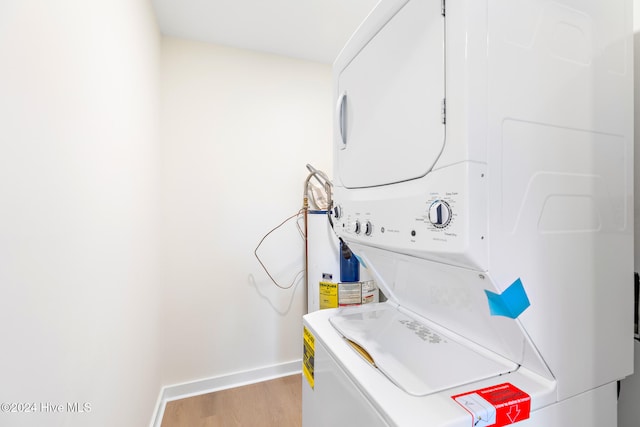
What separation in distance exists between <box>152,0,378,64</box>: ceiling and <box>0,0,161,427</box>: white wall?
1.59 ft

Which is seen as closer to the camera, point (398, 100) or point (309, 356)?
point (398, 100)

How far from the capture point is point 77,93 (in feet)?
3.05

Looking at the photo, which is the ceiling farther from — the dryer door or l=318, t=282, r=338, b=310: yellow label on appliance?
l=318, t=282, r=338, b=310: yellow label on appliance

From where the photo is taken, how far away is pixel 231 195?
2.43 m

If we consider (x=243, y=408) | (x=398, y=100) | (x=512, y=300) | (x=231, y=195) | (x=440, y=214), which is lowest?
(x=243, y=408)

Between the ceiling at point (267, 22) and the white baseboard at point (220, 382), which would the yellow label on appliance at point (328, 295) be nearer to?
the white baseboard at point (220, 382)

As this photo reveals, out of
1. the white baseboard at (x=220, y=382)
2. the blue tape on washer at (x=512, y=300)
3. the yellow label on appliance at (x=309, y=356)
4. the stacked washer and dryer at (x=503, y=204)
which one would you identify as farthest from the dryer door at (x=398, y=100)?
the white baseboard at (x=220, y=382)

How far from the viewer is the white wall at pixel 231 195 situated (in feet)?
7.47

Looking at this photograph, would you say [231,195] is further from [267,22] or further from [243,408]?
[243,408]

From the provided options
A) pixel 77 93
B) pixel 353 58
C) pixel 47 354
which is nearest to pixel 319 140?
pixel 353 58

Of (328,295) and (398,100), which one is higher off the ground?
(398,100)

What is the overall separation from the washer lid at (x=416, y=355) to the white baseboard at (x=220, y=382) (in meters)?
1.64

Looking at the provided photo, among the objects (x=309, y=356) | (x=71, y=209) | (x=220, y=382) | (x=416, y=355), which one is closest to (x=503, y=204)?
(x=416, y=355)

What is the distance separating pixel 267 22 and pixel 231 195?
1.37 meters
